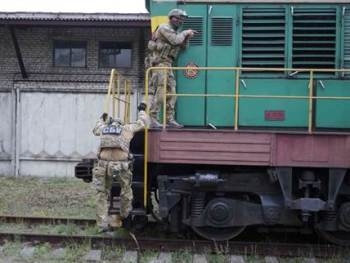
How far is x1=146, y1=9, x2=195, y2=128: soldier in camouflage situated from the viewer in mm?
7141

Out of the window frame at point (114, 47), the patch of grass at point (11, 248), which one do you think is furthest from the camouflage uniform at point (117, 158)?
the window frame at point (114, 47)

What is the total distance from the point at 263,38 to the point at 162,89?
1.54m

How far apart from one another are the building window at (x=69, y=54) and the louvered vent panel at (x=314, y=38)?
1154 centimetres

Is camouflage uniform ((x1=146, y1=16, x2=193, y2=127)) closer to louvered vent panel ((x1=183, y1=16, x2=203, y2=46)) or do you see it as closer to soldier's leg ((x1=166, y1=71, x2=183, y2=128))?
soldier's leg ((x1=166, y1=71, x2=183, y2=128))

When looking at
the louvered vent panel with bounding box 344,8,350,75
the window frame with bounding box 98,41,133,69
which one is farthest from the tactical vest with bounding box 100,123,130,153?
the window frame with bounding box 98,41,133,69

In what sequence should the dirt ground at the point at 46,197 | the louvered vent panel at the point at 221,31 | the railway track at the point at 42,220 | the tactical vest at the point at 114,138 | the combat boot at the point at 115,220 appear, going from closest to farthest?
the tactical vest at the point at 114,138, the combat boot at the point at 115,220, the louvered vent panel at the point at 221,31, the railway track at the point at 42,220, the dirt ground at the point at 46,197

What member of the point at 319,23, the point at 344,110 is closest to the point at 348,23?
the point at 319,23

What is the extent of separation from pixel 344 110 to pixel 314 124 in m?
0.44

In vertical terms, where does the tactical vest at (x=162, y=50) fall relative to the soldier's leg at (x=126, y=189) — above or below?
above

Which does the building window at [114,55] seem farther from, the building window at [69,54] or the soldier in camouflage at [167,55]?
the soldier in camouflage at [167,55]

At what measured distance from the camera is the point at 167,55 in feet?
24.0

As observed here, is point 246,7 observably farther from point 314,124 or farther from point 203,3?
point 314,124

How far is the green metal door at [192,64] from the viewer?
7.53 meters

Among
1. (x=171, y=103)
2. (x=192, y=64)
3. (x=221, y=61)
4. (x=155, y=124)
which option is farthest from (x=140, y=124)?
(x=221, y=61)
